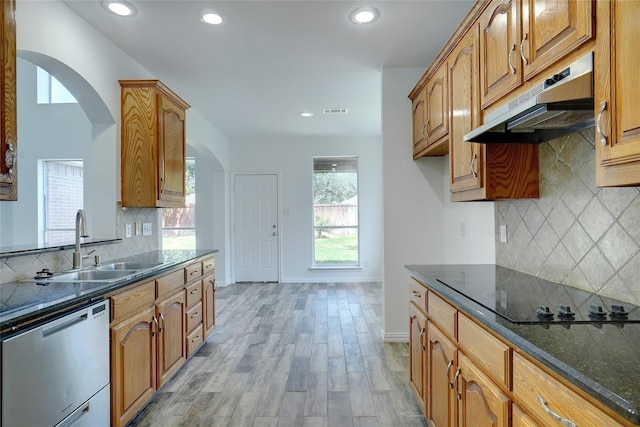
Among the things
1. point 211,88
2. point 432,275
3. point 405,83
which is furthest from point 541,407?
point 211,88

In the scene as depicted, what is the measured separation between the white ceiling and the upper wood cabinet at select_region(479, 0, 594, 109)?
0.83m

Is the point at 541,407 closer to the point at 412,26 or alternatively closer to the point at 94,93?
the point at 412,26

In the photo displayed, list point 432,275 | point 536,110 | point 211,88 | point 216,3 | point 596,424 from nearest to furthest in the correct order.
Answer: point 596,424
point 536,110
point 432,275
point 216,3
point 211,88

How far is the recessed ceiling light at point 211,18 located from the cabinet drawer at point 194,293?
6.77 feet

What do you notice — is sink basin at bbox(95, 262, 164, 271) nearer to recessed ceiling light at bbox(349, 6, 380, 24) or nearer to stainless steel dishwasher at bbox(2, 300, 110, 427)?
stainless steel dishwasher at bbox(2, 300, 110, 427)

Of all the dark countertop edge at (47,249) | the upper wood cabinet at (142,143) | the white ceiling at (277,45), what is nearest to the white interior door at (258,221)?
the white ceiling at (277,45)

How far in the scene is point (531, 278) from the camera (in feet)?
6.10

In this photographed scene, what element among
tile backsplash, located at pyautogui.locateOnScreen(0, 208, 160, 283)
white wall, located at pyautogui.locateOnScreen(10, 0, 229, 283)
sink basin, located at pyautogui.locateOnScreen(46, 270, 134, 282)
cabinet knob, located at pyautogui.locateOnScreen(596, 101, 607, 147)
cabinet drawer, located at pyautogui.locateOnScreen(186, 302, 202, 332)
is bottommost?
cabinet drawer, located at pyautogui.locateOnScreen(186, 302, 202, 332)

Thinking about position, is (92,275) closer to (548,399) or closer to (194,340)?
(194,340)

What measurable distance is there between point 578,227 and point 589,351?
89 centimetres

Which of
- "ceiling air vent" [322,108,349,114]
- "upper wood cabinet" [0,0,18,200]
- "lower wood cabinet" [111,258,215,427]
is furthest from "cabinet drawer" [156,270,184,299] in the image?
"ceiling air vent" [322,108,349,114]

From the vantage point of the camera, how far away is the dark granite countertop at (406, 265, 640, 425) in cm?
71

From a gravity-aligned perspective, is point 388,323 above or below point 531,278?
below

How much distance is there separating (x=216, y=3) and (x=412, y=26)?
1.43 m
